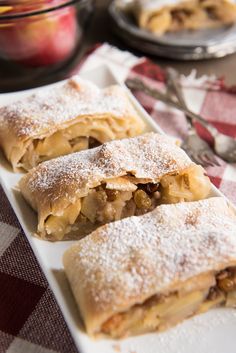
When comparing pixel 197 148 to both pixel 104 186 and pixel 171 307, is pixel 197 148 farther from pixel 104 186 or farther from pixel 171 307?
pixel 171 307

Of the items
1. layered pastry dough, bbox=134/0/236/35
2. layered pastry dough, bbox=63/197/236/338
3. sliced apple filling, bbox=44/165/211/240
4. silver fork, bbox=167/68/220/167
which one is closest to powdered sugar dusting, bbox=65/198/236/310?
layered pastry dough, bbox=63/197/236/338

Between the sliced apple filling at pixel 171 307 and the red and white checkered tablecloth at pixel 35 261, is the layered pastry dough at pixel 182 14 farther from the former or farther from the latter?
the sliced apple filling at pixel 171 307

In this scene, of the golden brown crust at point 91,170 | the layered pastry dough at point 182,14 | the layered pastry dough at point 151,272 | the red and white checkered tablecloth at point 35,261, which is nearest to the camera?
the layered pastry dough at point 151,272

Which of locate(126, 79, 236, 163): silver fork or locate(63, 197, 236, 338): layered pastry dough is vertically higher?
locate(63, 197, 236, 338): layered pastry dough

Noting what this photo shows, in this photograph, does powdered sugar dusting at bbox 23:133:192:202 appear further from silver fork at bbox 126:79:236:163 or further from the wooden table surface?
the wooden table surface

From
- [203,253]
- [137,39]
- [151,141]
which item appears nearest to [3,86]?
[137,39]

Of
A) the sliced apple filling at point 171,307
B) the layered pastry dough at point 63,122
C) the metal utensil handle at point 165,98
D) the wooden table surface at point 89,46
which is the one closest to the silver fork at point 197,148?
the metal utensil handle at point 165,98
